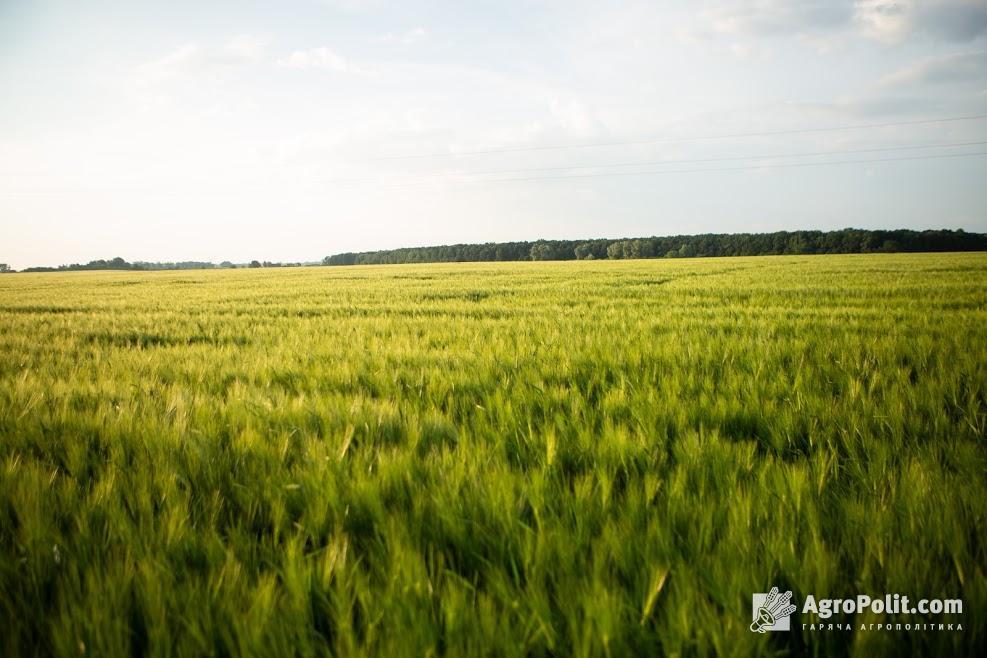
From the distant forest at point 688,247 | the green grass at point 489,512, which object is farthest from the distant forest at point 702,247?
the green grass at point 489,512

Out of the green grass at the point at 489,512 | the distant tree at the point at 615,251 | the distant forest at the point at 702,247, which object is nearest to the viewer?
the green grass at the point at 489,512

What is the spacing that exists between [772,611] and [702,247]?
102349 mm

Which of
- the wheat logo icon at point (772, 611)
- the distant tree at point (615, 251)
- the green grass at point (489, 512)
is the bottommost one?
the wheat logo icon at point (772, 611)

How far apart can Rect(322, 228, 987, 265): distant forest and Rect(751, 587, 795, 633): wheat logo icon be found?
97.3 m

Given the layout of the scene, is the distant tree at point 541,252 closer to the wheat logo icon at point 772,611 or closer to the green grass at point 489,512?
the green grass at point 489,512

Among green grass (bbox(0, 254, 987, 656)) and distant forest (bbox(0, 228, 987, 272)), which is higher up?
distant forest (bbox(0, 228, 987, 272))

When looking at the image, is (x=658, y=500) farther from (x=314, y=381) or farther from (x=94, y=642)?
(x=314, y=381)

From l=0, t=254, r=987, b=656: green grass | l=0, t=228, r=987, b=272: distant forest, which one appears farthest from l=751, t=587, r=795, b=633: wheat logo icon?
l=0, t=228, r=987, b=272: distant forest

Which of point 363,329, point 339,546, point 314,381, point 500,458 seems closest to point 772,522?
point 500,458

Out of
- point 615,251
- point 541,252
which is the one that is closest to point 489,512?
point 615,251

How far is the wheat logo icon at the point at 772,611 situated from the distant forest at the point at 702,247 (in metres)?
97.3

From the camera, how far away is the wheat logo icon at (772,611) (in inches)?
34.3

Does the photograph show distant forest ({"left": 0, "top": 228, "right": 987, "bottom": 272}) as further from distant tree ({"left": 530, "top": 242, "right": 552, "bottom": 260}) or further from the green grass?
the green grass

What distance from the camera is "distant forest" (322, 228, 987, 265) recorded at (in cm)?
7606
